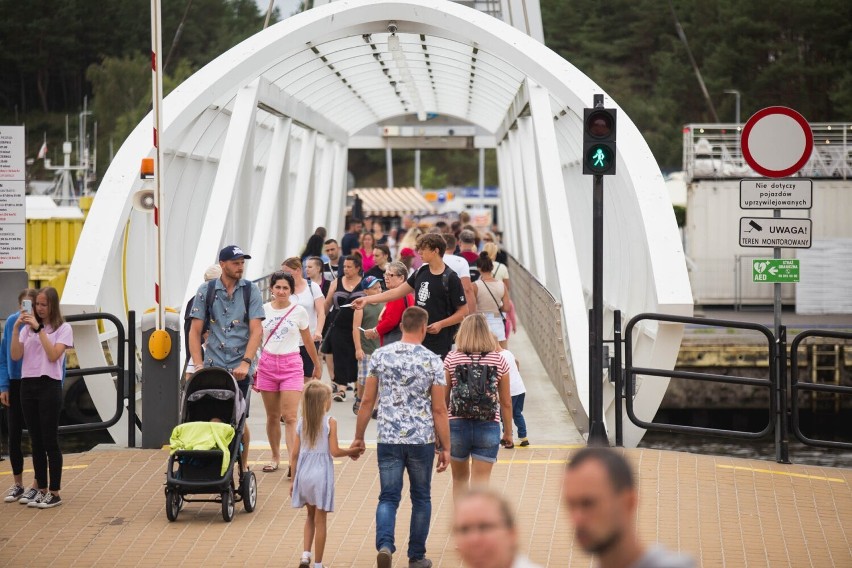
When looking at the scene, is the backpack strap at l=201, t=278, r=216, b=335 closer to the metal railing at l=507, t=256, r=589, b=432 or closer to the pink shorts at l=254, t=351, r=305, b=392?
the pink shorts at l=254, t=351, r=305, b=392

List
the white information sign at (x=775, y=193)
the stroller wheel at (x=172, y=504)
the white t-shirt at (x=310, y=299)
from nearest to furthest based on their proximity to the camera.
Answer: the stroller wheel at (x=172, y=504) < the white information sign at (x=775, y=193) < the white t-shirt at (x=310, y=299)

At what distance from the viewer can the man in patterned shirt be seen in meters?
7.24

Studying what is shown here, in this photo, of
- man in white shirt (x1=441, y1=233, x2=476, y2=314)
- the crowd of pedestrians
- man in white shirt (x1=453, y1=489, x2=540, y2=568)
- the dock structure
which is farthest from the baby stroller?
man in white shirt (x1=453, y1=489, x2=540, y2=568)

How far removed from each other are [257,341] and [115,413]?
2.54 metres

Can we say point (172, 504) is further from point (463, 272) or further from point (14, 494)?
point (463, 272)

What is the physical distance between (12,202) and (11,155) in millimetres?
441

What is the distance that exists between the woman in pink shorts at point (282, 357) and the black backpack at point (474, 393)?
2116 mm

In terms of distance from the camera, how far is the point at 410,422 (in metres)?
7.24

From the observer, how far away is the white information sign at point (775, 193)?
1011 centimetres

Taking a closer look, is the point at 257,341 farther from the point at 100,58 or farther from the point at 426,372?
the point at 100,58

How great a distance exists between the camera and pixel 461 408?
7797 mm

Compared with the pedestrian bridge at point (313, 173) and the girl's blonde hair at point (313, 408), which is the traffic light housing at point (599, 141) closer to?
the pedestrian bridge at point (313, 173)

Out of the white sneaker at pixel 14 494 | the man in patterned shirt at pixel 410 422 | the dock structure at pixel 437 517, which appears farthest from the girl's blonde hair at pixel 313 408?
the white sneaker at pixel 14 494

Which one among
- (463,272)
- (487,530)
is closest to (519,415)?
(463,272)
